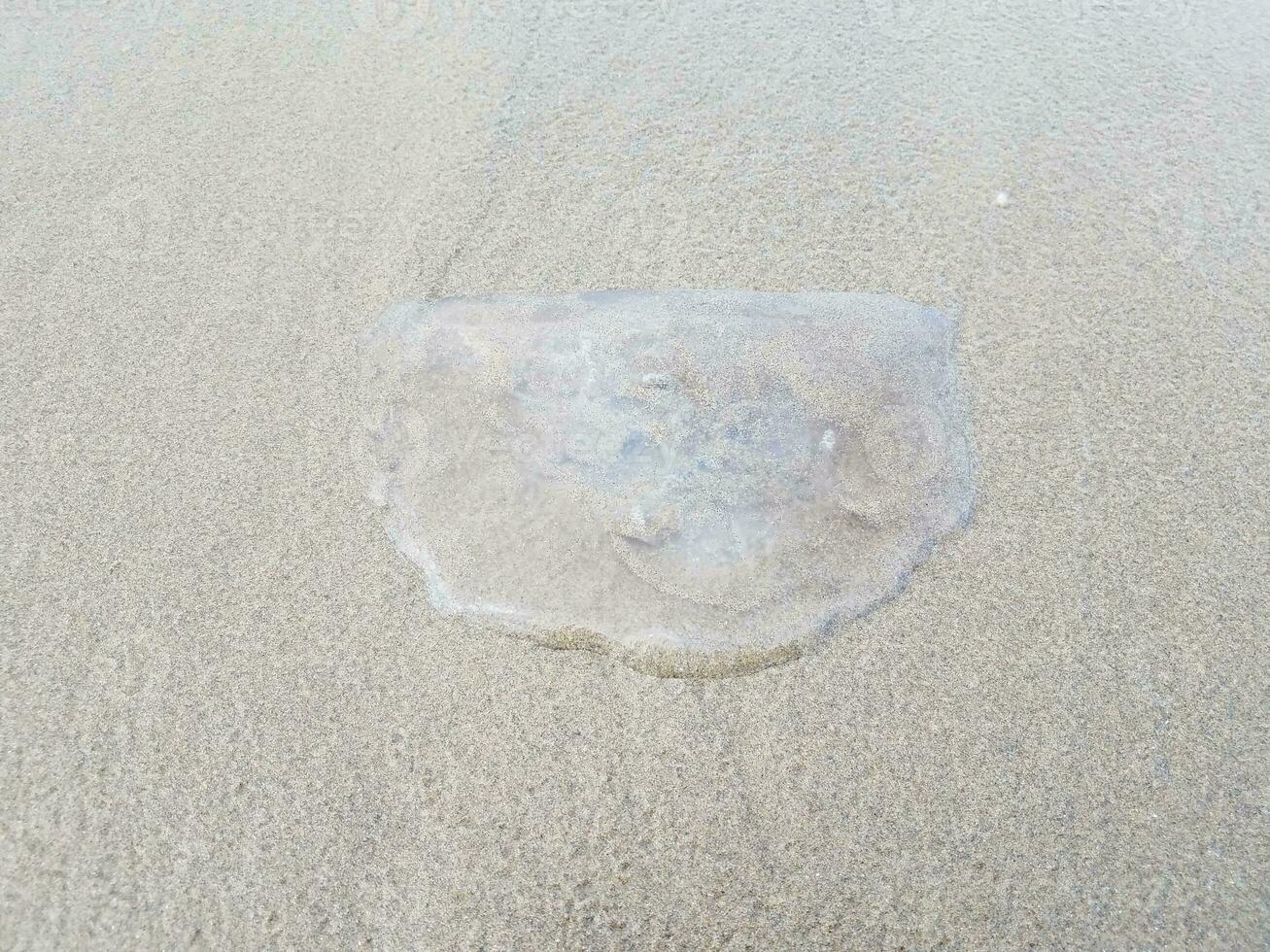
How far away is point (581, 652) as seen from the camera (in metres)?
1.44

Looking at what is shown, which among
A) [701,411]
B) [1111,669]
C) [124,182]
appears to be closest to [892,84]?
[701,411]

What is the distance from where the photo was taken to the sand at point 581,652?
48.6 inches

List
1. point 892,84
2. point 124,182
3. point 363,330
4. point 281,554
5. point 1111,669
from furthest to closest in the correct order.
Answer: point 892,84, point 124,182, point 363,330, point 281,554, point 1111,669

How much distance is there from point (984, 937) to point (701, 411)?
877 mm

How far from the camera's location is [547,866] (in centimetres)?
124

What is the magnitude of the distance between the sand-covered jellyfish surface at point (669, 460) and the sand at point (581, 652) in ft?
0.19

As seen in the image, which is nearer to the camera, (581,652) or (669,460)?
(581,652)

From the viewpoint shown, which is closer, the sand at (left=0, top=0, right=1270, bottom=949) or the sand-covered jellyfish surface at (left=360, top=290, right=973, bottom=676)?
the sand at (left=0, top=0, right=1270, bottom=949)

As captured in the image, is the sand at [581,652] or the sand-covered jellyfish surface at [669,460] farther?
the sand-covered jellyfish surface at [669,460]

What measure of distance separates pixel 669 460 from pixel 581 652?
1.19 feet

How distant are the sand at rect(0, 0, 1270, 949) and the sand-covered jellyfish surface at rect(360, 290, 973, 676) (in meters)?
0.06

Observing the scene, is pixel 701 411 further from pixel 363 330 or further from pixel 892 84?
pixel 892 84

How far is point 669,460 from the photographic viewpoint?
1.63 meters

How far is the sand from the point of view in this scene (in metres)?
1.24
